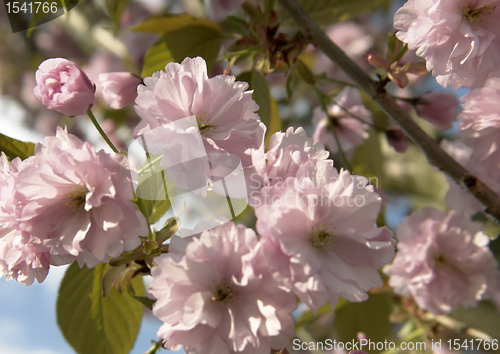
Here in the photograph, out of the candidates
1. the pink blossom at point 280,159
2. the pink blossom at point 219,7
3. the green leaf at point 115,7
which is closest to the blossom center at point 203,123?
the pink blossom at point 280,159

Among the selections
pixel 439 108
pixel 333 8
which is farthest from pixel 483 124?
pixel 333 8

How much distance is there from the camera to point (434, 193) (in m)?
2.12

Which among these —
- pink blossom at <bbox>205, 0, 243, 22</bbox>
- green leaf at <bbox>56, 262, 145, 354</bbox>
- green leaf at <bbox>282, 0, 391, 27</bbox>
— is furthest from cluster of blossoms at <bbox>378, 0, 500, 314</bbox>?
pink blossom at <bbox>205, 0, 243, 22</bbox>

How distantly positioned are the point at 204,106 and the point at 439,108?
67cm

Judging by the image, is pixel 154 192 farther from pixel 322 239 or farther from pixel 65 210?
pixel 322 239

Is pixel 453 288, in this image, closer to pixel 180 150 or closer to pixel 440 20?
pixel 440 20

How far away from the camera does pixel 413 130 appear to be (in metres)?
0.84

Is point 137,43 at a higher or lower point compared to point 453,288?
higher

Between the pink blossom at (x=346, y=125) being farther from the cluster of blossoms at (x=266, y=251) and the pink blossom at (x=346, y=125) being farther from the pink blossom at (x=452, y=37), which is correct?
the cluster of blossoms at (x=266, y=251)

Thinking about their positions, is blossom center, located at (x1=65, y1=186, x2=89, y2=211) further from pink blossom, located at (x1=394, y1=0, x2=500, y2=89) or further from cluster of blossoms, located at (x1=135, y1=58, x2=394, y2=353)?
pink blossom, located at (x1=394, y1=0, x2=500, y2=89)

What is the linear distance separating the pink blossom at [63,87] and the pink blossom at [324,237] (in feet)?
1.23

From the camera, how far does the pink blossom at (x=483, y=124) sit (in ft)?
2.85

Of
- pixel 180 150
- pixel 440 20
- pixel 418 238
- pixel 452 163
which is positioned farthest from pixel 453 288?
pixel 180 150

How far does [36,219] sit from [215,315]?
0.99 ft
